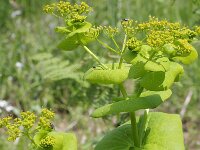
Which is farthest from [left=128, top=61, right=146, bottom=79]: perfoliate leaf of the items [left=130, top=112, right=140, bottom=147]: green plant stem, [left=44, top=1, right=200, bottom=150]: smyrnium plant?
[left=130, top=112, right=140, bottom=147]: green plant stem

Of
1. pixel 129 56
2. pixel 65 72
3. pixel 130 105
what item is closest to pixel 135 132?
pixel 130 105

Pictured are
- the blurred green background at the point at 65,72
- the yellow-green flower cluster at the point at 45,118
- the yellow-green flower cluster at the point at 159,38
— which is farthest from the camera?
the blurred green background at the point at 65,72

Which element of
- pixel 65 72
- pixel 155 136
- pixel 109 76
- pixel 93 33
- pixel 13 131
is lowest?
pixel 65 72

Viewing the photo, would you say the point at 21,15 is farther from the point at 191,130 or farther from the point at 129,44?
the point at 129,44

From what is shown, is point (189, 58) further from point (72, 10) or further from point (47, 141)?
point (47, 141)

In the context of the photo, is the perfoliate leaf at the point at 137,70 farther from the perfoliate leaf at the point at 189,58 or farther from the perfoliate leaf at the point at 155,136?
the perfoliate leaf at the point at 155,136

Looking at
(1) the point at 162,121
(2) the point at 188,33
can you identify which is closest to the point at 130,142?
(1) the point at 162,121

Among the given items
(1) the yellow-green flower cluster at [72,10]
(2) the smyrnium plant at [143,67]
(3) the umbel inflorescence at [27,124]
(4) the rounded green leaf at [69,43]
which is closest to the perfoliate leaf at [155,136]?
(2) the smyrnium plant at [143,67]

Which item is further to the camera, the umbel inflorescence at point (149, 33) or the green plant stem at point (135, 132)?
the green plant stem at point (135, 132)
